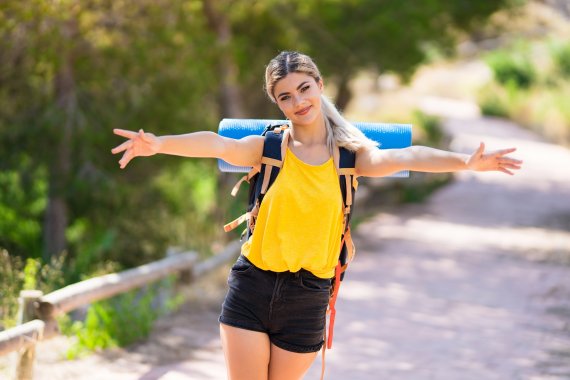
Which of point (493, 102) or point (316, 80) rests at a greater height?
point (493, 102)

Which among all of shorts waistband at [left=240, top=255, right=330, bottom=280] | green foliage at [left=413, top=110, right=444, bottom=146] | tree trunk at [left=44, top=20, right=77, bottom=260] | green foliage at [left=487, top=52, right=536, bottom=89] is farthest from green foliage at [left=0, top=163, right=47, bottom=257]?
green foliage at [left=487, top=52, right=536, bottom=89]

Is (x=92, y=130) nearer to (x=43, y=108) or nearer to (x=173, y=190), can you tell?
(x=43, y=108)

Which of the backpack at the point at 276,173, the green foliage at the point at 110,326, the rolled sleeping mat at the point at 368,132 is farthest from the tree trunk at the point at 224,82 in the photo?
the backpack at the point at 276,173

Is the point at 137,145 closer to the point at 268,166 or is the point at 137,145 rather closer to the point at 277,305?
the point at 268,166

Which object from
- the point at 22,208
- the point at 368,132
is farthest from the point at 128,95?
the point at 368,132

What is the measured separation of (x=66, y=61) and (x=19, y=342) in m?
5.74

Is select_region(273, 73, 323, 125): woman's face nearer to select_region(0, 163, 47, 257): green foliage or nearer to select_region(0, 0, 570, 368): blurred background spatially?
select_region(0, 0, 570, 368): blurred background

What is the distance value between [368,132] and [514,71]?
30.8m

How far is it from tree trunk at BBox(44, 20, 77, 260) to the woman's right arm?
271 inches

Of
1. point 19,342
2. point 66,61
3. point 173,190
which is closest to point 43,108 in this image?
point 66,61

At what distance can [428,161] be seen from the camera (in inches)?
139

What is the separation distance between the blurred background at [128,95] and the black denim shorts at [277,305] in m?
3.19

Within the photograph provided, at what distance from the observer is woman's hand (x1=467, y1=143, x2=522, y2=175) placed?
10.9 feet

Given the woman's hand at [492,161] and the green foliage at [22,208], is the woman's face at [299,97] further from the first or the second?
the green foliage at [22,208]
